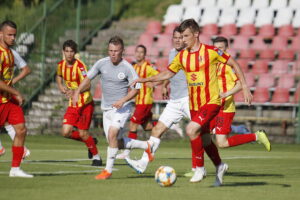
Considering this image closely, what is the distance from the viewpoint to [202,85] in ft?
31.3

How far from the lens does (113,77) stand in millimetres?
10984

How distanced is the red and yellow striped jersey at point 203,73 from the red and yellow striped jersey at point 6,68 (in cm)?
234

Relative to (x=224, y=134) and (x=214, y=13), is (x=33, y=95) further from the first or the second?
(x=224, y=134)

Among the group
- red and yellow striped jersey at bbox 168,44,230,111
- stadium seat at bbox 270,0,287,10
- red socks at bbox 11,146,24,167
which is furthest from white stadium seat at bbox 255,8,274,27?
red socks at bbox 11,146,24,167

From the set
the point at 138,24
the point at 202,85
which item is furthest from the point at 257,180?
the point at 138,24

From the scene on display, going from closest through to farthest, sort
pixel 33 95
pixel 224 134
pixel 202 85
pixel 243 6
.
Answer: pixel 202 85
pixel 224 134
pixel 33 95
pixel 243 6

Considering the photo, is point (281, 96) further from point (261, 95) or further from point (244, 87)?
point (244, 87)

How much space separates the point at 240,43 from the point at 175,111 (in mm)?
13147

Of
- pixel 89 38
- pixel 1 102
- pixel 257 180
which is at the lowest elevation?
pixel 257 180

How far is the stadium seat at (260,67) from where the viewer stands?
23.0 meters

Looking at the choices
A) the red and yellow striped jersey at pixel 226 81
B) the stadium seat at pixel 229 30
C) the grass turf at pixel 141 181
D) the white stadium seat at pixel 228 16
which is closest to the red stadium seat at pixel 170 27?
the white stadium seat at pixel 228 16

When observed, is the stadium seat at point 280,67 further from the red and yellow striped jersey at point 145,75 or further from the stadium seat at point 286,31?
the red and yellow striped jersey at point 145,75

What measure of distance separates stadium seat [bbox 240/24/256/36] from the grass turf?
10.8m

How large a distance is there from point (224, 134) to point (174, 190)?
4.16m
